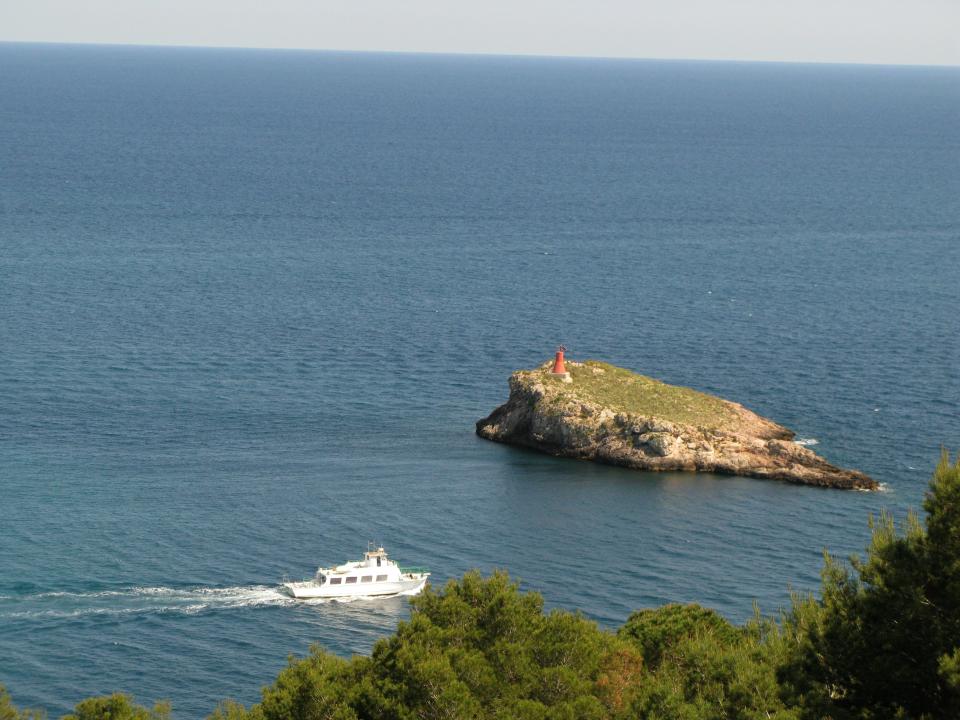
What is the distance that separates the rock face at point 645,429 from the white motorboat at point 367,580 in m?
23.9

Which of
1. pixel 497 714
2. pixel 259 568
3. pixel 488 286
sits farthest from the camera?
pixel 488 286

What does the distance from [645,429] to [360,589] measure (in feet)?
90.2

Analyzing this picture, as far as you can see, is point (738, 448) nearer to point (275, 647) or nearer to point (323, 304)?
point (275, 647)

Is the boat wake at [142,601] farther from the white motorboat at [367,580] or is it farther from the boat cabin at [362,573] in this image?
the boat cabin at [362,573]

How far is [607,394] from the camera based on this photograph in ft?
325

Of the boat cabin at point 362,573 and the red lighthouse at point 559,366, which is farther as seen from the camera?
the red lighthouse at point 559,366

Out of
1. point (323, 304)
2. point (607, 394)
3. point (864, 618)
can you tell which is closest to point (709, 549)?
point (607, 394)

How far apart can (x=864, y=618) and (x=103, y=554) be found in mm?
51005

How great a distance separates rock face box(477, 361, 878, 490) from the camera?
92.2m

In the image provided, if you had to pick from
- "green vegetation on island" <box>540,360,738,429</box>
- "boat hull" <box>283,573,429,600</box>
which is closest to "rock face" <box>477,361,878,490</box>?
"green vegetation on island" <box>540,360,738,429</box>

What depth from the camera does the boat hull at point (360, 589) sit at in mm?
72875

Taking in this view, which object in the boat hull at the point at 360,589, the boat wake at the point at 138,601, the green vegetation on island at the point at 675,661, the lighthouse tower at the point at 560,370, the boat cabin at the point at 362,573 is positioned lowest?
the boat wake at the point at 138,601

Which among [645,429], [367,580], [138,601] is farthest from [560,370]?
[138,601]

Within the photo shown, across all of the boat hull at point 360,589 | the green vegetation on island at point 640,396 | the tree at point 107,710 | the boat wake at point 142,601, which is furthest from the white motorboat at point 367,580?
the tree at point 107,710
